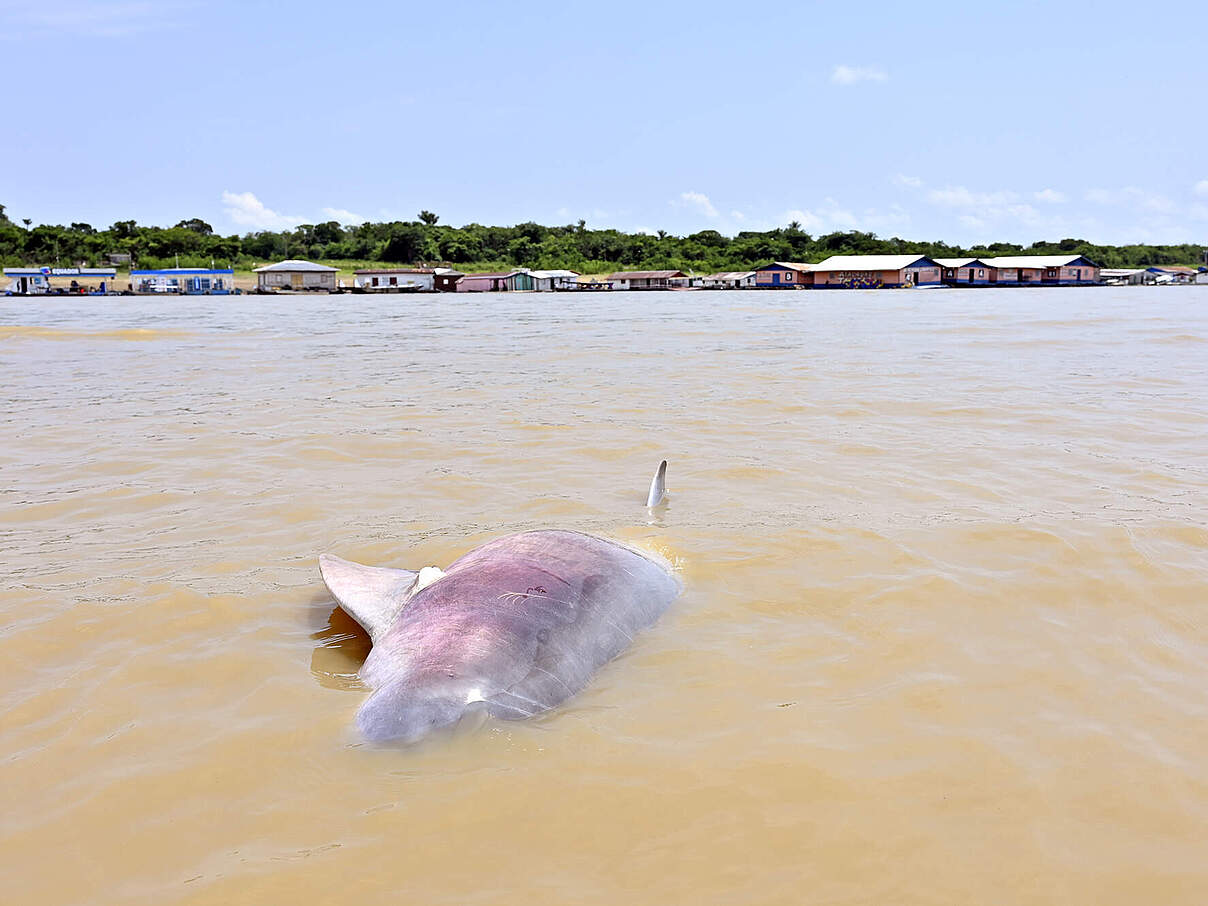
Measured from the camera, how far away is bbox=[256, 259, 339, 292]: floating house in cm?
9106

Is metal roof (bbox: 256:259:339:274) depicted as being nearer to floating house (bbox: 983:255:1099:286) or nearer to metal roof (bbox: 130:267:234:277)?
metal roof (bbox: 130:267:234:277)

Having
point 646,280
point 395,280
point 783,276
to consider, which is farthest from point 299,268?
point 783,276

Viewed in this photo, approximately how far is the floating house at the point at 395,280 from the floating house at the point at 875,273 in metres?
41.3

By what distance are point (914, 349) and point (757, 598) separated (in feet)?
45.4

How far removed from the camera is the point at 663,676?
11.6 ft

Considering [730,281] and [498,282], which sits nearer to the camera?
[498,282]

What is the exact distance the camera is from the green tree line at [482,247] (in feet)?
337

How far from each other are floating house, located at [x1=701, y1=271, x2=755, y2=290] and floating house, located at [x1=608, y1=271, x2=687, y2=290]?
→ 4.31 m

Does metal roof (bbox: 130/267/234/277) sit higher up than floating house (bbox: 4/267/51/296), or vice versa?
metal roof (bbox: 130/267/234/277)

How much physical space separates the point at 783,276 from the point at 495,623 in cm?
9664

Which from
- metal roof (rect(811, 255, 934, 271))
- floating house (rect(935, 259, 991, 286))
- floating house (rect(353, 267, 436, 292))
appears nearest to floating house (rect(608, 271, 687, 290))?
metal roof (rect(811, 255, 934, 271))

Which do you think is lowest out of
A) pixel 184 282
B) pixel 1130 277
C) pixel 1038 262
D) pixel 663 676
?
pixel 663 676

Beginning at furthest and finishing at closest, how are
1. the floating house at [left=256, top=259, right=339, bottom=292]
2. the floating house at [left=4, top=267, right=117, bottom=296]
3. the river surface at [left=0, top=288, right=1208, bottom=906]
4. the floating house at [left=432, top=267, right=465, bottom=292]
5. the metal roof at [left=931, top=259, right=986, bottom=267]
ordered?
the metal roof at [left=931, top=259, right=986, bottom=267], the floating house at [left=432, top=267, right=465, bottom=292], the floating house at [left=256, top=259, right=339, bottom=292], the floating house at [left=4, top=267, right=117, bottom=296], the river surface at [left=0, top=288, right=1208, bottom=906]

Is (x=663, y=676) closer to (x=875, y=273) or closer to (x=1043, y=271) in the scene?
(x=875, y=273)
